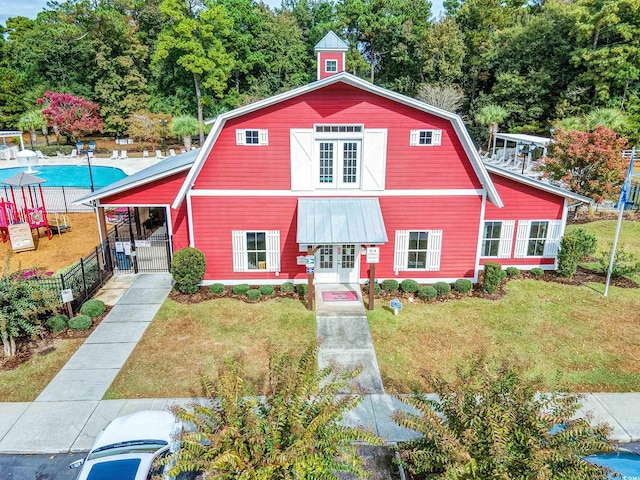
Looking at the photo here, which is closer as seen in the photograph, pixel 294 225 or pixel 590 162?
pixel 294 225

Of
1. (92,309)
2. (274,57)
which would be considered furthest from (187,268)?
(274,57)

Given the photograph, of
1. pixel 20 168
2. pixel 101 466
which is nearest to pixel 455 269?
→ pixel 101 466

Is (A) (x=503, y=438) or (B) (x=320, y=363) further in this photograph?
(B) (x=320, y=363)

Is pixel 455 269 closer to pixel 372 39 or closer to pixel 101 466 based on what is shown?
pixel 101 466

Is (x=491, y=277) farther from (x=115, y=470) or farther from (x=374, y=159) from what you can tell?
(x=115, y=470)

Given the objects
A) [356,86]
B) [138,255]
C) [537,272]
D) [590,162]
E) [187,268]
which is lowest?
[537,272]

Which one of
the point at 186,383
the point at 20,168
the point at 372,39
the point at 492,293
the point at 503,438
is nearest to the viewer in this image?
the point at 503,438

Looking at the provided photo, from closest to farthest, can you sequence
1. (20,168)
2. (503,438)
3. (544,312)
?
1. (503,438)
2. (544,312)
3. (20,168)

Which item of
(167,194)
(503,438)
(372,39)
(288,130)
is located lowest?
(503,438)
